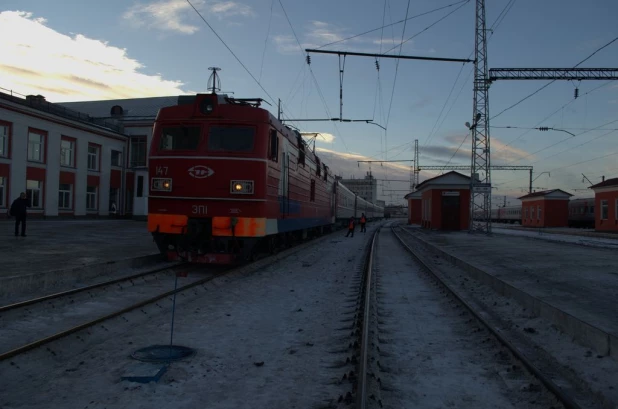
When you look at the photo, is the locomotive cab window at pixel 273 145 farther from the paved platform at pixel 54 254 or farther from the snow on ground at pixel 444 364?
the snow on ground at pixel 444 364

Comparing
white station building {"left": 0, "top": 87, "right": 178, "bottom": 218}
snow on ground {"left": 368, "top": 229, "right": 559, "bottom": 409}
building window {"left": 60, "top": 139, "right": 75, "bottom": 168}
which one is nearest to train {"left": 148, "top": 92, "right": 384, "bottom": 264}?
snow on ground {"left": 368, "top": 229, "right": 559, "bottom": 409}

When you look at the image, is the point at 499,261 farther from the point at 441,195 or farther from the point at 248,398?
the point at 441,195

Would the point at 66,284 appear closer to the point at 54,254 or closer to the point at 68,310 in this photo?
the point at 68,310

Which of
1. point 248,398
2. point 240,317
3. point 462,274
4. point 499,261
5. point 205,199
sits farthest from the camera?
point 499,261

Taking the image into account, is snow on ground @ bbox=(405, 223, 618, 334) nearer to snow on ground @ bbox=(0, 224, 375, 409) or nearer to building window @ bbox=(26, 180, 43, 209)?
snow on ground @ bbox=(0, 224, 375, 409)

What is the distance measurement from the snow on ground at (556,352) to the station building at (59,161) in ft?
85.8

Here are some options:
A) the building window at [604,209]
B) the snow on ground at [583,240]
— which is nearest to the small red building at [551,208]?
the building window at [604,209]

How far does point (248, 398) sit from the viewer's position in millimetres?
3846

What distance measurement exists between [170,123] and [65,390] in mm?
7579

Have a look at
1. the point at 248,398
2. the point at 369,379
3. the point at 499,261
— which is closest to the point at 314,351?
the point at 369,379

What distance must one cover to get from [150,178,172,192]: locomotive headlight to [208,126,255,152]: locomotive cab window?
1.17m

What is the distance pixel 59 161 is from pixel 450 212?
88.1 ft

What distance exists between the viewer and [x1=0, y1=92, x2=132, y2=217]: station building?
85.1 feet

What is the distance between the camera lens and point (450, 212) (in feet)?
115
